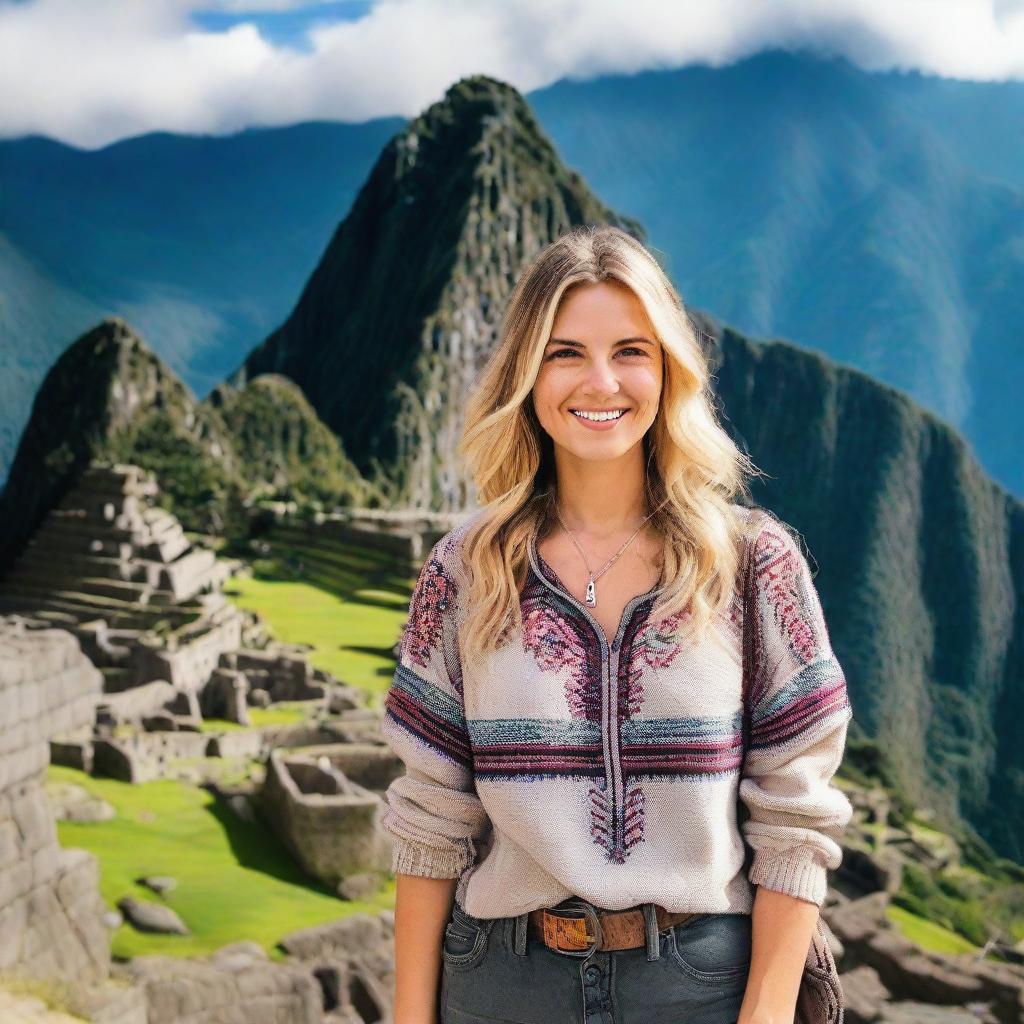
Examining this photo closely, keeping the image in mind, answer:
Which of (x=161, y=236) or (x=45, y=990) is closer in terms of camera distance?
(x=45, y=990)

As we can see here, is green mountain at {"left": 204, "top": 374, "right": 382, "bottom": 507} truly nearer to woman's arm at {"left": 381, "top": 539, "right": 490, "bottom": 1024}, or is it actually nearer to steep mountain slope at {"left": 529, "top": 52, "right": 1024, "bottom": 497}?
steep mountain slope at {"left": 529, "top": 52, "right": 1024, "bottom": 497}

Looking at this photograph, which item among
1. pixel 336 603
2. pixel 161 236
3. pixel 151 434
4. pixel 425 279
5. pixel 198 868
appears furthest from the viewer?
pixel 425 279

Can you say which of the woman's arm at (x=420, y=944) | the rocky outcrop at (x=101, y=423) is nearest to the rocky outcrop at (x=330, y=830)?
the woman's arm at (x=420, y=944)

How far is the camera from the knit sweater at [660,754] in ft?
5.50

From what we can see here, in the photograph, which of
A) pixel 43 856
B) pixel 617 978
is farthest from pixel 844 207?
pixel 617 978

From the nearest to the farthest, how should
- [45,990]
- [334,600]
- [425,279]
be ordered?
[45,990] < [334,600] < [425,279]

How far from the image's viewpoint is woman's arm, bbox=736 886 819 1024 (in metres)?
1.65

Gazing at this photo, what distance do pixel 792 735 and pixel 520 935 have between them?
18.2 inches

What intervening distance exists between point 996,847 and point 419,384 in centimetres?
3710

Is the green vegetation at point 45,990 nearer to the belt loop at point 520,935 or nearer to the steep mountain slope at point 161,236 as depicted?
the belt loop at point 520,935

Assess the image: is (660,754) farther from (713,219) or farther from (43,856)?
(713,219)

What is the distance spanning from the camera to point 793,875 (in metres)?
1.67

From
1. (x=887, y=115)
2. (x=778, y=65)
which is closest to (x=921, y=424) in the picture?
(x=887, y=115)

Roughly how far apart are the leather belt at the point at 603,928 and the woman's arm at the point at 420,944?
20 cm
